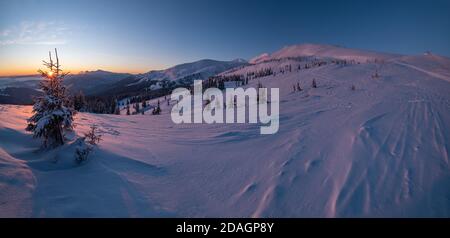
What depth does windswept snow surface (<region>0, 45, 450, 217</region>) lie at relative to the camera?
186 inches

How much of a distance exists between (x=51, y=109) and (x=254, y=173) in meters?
6.35

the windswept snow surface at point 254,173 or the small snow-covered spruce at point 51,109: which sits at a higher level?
the small snow-covered spruce at point 51,109

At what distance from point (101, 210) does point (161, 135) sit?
20.9ft

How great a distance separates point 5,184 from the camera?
4793 millimetres

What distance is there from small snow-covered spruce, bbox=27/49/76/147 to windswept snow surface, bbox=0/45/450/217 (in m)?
0.53

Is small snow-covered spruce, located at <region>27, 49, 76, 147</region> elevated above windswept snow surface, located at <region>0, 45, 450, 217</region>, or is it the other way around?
small snow-covered spruce, located at <region>27, 49, 76, 147</region>

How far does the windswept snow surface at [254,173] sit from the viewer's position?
186 inches

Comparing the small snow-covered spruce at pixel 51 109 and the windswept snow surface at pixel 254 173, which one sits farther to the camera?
the small snow-covered spruce at pixel 51 109

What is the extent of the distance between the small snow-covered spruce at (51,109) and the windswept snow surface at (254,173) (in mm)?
527

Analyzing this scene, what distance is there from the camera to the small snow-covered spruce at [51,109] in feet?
22.8

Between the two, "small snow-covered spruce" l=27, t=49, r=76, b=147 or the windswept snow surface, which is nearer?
the windswept snow surface

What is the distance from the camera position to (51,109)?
7160mm

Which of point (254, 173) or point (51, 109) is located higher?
point (51, 109)
